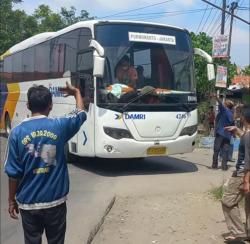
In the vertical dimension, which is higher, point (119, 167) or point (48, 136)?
point (48, 136)

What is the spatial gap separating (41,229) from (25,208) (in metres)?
0.27

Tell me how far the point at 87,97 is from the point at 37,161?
23.4 ft

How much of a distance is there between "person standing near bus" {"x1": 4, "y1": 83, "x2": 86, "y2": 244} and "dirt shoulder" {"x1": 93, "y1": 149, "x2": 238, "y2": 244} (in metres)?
2.20

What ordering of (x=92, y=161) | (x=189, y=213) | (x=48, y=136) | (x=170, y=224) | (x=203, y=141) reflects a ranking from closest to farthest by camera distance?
(x=48, y=136) < (x=170, y=224) < (x=189, y=213) < (x=92, y=161) < (x=203, y=141)

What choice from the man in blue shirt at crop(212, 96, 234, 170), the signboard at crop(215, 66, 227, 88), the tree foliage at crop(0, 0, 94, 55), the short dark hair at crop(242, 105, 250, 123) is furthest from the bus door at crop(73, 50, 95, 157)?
the tree foliage at crop(0, 0, 94, 55)

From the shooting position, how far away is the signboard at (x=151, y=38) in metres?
11.2

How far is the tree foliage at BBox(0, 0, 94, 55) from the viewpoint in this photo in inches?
1526

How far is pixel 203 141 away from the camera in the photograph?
1719 centimetres

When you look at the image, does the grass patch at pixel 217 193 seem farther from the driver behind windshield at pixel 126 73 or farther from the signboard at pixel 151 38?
the signboard at pixel 151 38

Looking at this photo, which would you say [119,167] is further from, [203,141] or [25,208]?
[25,208]

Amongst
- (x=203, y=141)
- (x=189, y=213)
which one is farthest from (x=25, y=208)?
(x=203, y=141)

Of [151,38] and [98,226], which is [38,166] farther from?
[151,38]

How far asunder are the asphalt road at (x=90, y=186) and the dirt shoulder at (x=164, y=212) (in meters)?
0.22

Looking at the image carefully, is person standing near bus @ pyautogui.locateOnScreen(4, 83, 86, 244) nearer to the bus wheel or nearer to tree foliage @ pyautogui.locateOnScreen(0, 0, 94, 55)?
the bus wheel
